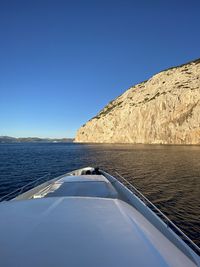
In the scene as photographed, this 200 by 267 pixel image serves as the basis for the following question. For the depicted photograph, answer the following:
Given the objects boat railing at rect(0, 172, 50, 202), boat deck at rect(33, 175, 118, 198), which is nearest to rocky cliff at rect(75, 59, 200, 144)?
boat railing at rect(0, 172, 50, 202)

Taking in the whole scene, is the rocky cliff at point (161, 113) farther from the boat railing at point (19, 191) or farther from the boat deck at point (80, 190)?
the boat deck at point (80, 190)

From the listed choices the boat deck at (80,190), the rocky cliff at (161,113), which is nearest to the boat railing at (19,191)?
the boat deck at (80,190)

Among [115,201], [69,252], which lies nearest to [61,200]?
[115,201]

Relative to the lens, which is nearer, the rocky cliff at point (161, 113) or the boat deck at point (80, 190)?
the boat deck at point (80, 190)

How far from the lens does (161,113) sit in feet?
376

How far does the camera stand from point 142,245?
4.25m

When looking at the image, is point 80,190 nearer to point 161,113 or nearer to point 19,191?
point 19,191

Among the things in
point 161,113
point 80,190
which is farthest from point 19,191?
point 161,113

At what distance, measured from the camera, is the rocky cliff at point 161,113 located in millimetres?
103562

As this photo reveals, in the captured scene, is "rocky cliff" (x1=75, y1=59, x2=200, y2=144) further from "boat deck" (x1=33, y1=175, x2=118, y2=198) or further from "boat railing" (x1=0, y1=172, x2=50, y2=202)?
"boat deck" (x1=33, y1=175, x2=118, y2=198)

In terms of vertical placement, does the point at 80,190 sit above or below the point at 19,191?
above

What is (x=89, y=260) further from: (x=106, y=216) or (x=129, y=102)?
(x=129, y=102)

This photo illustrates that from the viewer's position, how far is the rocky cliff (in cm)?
10356

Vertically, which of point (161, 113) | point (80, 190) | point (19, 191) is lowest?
point (19, 191)
